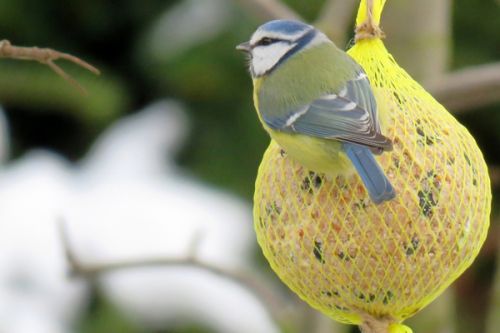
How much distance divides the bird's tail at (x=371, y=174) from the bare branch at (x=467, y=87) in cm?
66

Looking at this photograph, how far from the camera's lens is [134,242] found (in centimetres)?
518

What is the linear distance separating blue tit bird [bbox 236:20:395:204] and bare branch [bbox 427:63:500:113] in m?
0.47

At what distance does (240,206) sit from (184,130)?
0.47 meters

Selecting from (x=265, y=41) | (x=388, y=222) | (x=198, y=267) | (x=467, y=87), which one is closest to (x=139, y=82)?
→ (x=198, y=267)

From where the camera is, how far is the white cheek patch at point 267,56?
2910 millimetres

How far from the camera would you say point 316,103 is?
283 cm

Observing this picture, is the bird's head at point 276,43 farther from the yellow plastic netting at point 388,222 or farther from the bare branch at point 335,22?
the bare branch at point 335,22

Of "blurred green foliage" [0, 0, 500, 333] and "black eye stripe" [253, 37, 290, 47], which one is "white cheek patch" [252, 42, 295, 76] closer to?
"black eye stripe" [253, 37, 290, 47]

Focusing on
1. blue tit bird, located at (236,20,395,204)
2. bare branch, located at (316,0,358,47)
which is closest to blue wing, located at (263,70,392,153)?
blue tit bird, located at (236,20,395,204)

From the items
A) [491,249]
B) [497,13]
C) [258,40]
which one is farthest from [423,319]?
[497,13]

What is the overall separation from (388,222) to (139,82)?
276 centimetres

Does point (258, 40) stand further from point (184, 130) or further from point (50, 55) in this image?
point (184, 130)

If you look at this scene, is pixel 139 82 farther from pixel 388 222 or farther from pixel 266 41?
pixel 388 222

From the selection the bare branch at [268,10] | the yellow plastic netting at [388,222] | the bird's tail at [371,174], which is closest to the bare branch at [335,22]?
the bare branch at [268,10]
